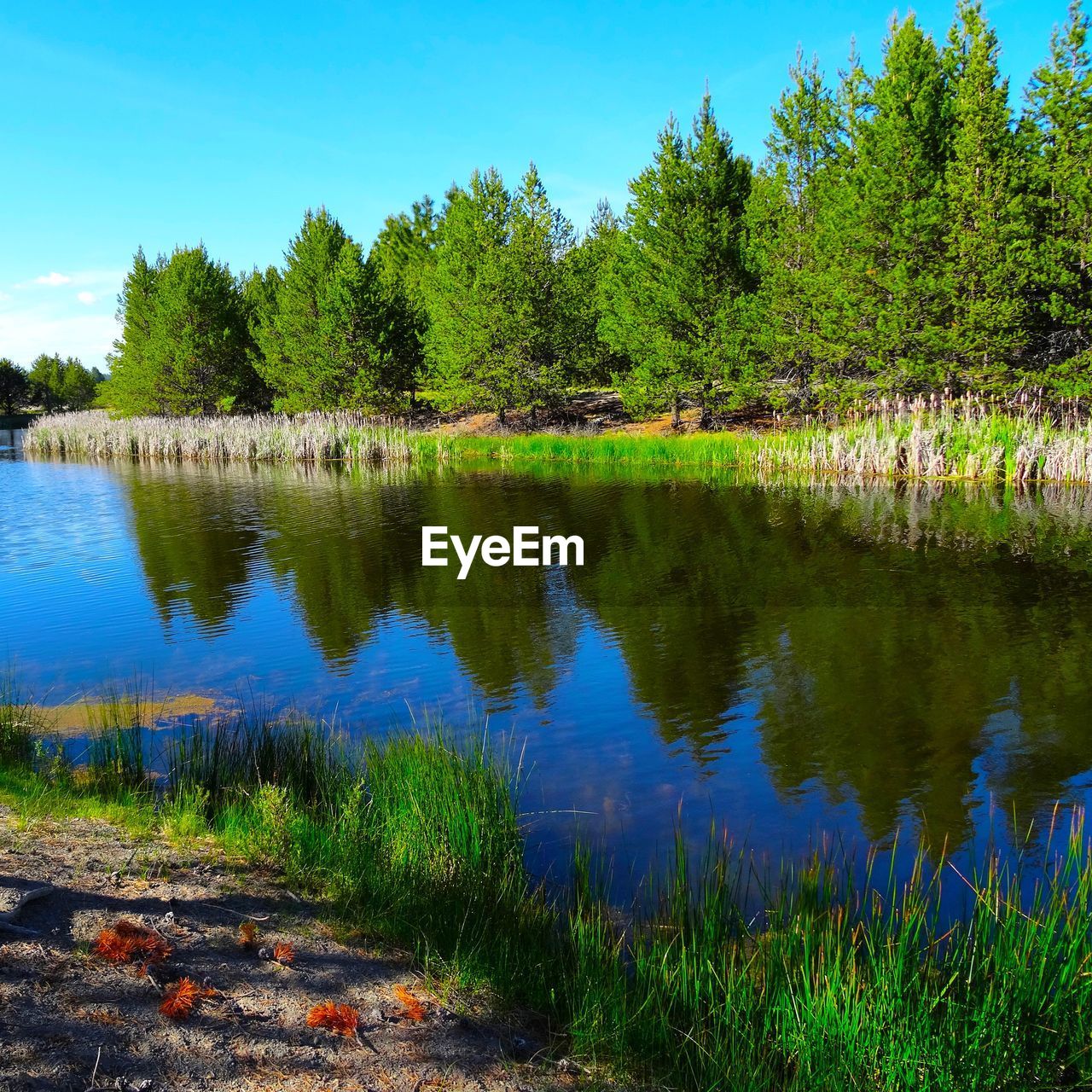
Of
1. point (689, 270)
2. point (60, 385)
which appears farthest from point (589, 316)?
point (60, 385)

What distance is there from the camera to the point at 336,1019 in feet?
11.2

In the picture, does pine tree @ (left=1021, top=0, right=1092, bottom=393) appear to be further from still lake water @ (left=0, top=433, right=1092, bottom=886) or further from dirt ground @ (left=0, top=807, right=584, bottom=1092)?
dirt ground @ (left=0, top=807, right=584, bottom=1092)

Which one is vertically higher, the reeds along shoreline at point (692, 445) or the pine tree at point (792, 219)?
the pine tree at point (792, 219)

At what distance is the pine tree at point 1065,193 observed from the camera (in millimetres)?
24609

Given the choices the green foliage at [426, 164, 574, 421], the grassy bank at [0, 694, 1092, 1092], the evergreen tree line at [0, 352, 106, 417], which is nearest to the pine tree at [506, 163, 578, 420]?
the green foliage at [426, 164, 574, 421]

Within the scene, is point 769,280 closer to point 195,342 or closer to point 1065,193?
point 1065,193

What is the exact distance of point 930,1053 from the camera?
321cm

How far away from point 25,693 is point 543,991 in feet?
23.9

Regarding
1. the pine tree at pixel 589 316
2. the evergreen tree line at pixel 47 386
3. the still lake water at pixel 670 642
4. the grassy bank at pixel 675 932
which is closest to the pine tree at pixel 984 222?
the still lake water at pixel 670 642

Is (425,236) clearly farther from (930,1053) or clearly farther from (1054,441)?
(930,1053)

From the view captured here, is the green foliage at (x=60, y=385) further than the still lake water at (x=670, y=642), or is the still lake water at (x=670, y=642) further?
the green foliage at (x=60, y=385)

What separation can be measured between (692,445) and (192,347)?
119 feet

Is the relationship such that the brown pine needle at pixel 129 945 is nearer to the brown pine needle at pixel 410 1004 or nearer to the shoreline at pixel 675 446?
the brown pine needle at pixel 410 1004

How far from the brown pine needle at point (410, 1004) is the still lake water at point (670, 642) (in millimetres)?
2108
